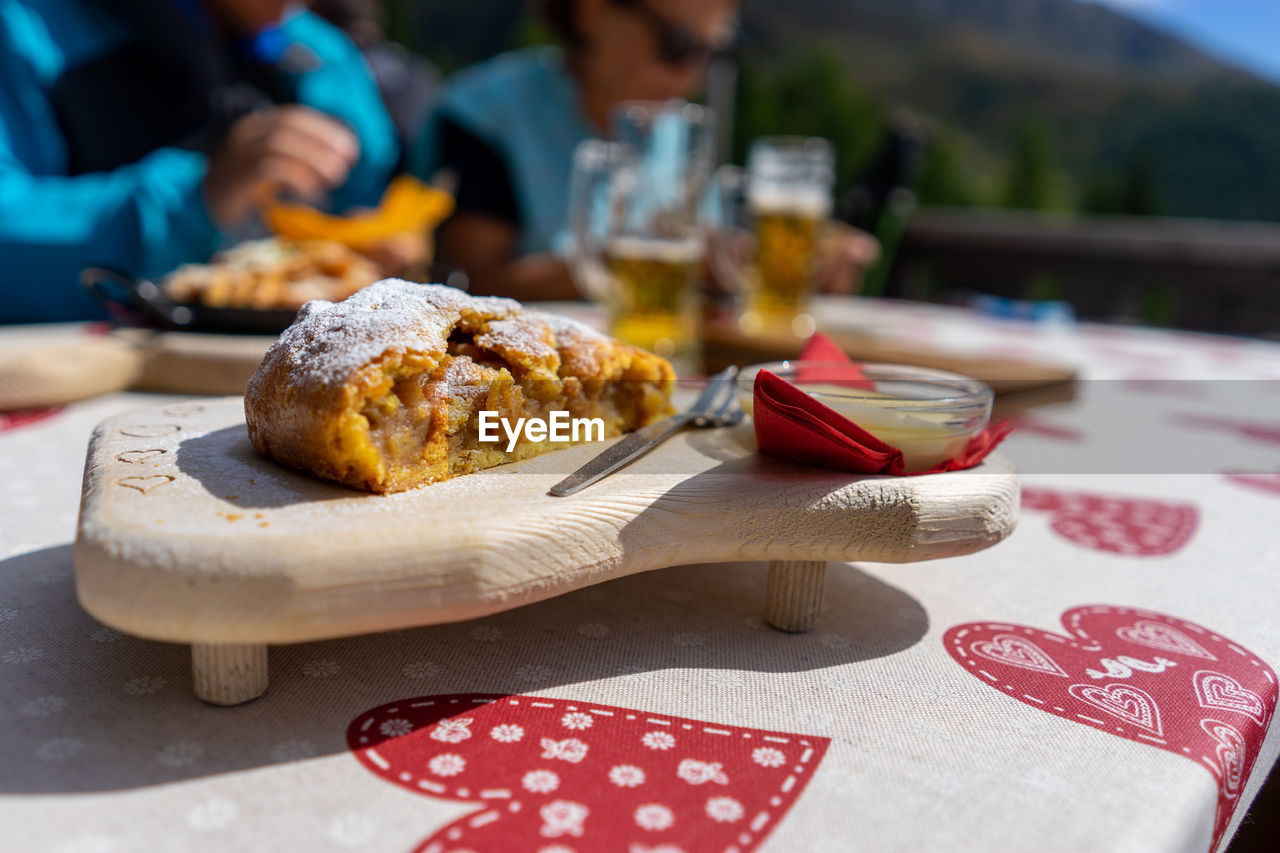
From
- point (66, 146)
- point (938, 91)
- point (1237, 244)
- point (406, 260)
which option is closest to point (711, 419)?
point (406, 260)

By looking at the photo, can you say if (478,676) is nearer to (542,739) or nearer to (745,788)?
(542,739)

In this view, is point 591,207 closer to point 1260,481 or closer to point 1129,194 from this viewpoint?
point 1260,481

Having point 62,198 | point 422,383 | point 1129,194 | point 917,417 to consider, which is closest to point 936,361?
point 917,417

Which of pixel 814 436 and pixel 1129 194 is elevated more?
pixel 1129 194

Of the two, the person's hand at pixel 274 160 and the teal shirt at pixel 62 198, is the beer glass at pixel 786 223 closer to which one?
the person's hand at pixel 274 160

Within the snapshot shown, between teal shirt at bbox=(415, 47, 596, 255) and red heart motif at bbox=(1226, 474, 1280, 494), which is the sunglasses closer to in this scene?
teal shirt at bbox=(415, 47, 596, 255)

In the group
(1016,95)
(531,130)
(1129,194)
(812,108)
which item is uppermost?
(1016,95)

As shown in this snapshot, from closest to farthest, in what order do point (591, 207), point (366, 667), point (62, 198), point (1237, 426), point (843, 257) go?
1. point (366, 667)
2. point (1237, 426)
3. point (591, 207)
4. point (62, 198)
5. point (843, 257)
